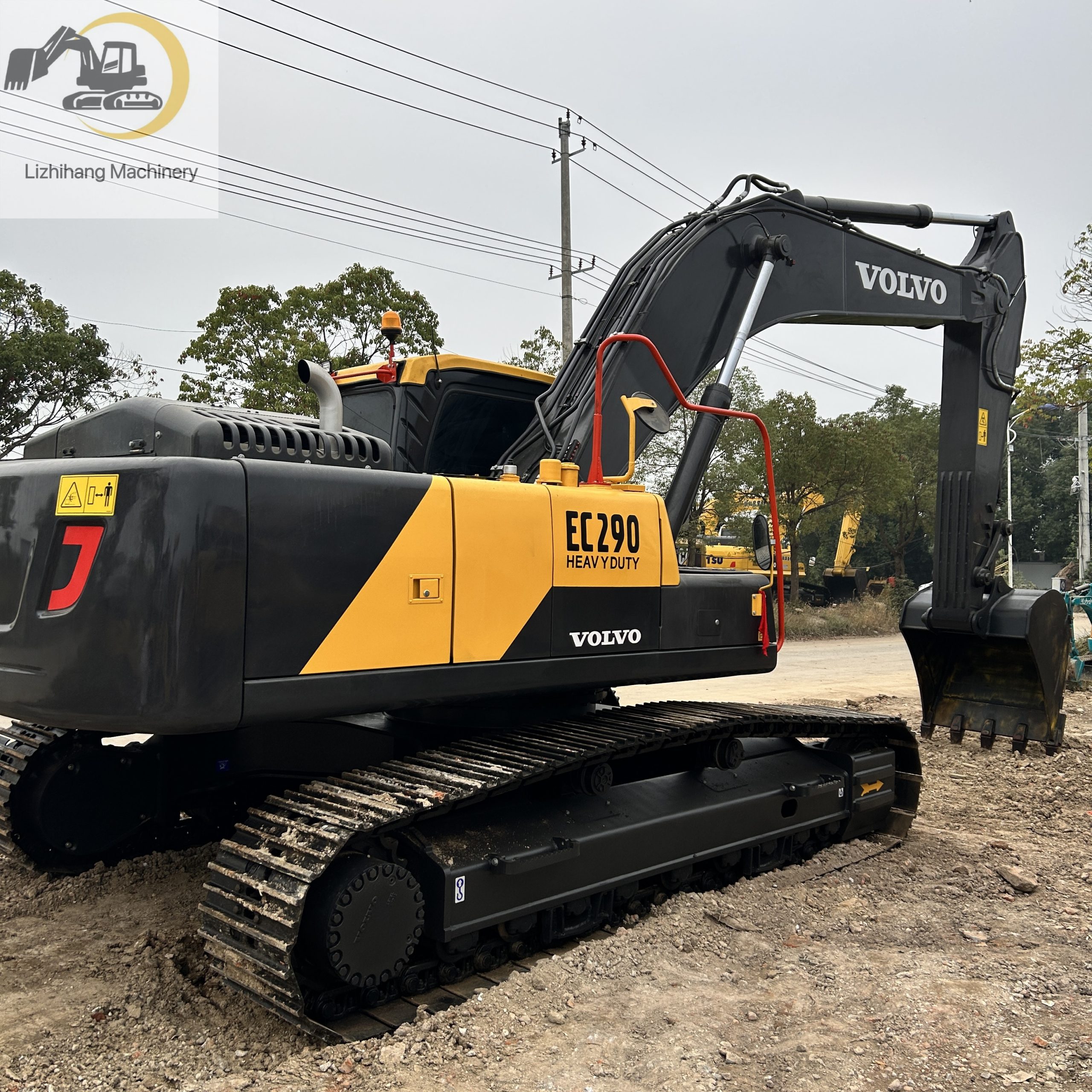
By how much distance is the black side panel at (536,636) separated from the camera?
4.05 m

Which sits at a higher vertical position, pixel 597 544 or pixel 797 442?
pixel 797 442

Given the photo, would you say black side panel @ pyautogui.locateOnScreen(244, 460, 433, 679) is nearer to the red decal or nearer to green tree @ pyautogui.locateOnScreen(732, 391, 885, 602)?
the red decal

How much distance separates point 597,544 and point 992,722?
4.35 metres

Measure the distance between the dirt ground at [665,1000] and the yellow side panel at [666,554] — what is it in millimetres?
1431

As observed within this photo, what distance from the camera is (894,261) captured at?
6809 millimetres

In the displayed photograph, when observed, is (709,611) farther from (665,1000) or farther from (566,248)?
(566,248)

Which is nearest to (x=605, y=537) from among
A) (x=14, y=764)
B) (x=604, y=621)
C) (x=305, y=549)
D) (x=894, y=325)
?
(x=604, y=621)

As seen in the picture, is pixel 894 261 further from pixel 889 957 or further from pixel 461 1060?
pixel 461 1060

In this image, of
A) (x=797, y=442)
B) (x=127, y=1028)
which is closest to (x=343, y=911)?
(x=127, y=1028)

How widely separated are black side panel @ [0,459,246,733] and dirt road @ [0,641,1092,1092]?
110 cm

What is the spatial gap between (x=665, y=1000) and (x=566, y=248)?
21.2 meters

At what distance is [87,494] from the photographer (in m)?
3.31
